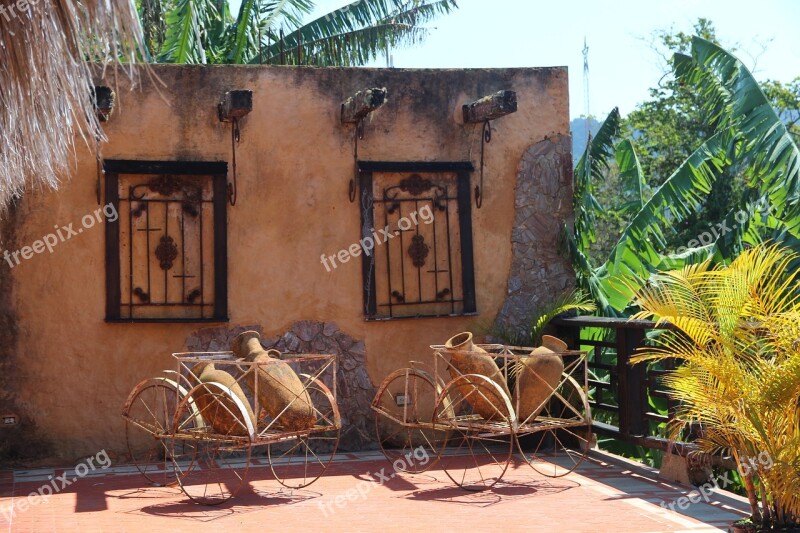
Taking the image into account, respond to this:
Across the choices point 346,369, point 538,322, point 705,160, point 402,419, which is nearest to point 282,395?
point 346,369

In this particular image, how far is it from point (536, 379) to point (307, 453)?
234 centimetres

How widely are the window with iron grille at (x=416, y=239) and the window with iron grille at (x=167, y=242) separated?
4.37 ft

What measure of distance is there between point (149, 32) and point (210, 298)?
11.2m

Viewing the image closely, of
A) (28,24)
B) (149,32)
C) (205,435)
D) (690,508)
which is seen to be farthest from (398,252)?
(149,32)

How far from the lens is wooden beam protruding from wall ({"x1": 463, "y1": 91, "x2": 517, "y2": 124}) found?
8.56 metres

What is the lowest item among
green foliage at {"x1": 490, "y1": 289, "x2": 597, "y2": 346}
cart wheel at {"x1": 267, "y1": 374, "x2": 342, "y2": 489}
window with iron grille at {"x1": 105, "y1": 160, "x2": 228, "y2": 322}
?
cart wheel at {"x1": 267, "y1": 374, "x2": 342, "y2": 489}

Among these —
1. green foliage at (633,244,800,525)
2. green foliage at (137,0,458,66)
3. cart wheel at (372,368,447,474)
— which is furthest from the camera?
green foliage at (137,0,458,66)

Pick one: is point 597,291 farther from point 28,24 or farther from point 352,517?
point 28,24

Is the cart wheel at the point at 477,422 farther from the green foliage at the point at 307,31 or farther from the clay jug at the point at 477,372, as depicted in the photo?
the green foliage at the point at 307,31

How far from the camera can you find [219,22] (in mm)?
19078

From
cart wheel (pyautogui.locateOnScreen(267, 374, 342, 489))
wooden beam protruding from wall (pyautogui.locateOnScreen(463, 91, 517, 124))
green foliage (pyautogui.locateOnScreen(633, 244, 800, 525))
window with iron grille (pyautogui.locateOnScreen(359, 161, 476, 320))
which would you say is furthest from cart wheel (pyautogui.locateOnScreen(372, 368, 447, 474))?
green foliage (pyautogui.locateOnScreen(633, 244, 800, 525))

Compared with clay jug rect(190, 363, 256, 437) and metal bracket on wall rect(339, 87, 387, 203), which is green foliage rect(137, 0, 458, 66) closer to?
metal bracket on wall rect(339, 87, 387, 203)

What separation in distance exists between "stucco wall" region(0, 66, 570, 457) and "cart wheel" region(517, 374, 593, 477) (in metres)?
1.07

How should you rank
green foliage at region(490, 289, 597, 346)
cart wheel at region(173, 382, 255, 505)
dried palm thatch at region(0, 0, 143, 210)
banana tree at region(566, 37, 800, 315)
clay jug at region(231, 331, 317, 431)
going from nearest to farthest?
dried palm thatch at region(0, 0, 143, 210) → cart wheel at region(173, 382, 255, 505) → clay jug at region(231, 331, 317, 431) → green foliage at region(490, 289, 597, 346) → banana tree at region(566, 37, 800, 315)
